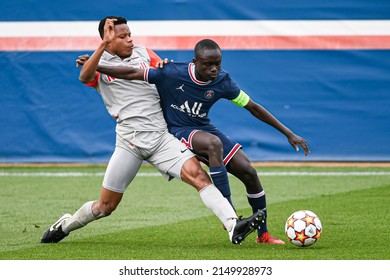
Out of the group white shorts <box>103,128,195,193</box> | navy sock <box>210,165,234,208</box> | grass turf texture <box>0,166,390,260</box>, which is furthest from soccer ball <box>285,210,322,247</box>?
white shorts <box>103,128,195,193</box>

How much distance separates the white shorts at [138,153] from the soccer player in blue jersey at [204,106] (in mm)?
119

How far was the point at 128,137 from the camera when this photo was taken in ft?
27.8

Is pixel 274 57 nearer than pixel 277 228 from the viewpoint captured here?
No

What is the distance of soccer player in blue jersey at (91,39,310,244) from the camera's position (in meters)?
8.12

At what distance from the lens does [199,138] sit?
820 cm

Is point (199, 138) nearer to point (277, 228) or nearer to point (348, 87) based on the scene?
point (277, 228)

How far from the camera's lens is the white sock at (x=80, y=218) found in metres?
8.65

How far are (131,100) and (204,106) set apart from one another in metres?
0.69

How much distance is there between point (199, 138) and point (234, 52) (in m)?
7.50

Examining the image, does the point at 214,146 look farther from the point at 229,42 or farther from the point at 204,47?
the point at 229,42

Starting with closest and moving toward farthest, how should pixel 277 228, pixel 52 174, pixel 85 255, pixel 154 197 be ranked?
pixel 85 255, pixel 277 228, pixel 154 197, pixel 52 174
